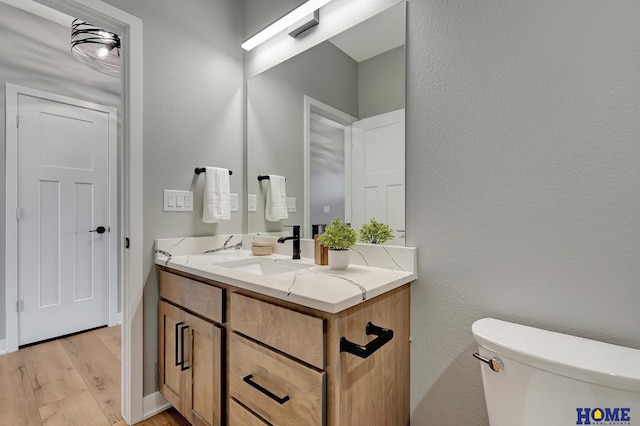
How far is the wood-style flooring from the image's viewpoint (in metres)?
1.54

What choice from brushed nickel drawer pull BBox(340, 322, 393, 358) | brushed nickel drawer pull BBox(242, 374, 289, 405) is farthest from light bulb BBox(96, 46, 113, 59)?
brushed nickel drawer pull BBox(340, 322, 393, 358)

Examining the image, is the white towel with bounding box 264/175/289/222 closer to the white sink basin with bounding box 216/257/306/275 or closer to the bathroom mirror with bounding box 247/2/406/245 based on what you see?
the bathroom mirror with bounding box 247/2/406/245

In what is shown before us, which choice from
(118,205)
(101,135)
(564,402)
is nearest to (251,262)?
(564,402)

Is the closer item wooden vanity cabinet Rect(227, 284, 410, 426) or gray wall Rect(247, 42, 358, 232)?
wooden vanity cabinet Rect(227, 284, 410, 426)

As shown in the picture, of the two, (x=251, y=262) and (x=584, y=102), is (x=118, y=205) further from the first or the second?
(x=584, y=102)

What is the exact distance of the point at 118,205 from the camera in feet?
9.44

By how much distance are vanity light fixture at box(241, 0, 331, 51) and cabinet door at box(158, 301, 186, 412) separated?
157cm

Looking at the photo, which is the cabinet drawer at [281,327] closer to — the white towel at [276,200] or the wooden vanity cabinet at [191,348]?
the wooden vanity cabinet at [191,348]

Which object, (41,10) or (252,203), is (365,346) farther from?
(41,10)

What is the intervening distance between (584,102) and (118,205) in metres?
3.35

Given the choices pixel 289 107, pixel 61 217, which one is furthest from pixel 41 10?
pixel 289 107

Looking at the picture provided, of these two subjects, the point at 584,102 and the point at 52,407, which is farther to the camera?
the point at 52,407

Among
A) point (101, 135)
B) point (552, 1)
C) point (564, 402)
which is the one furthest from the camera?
point (101, 135)

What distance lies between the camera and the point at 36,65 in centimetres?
240
